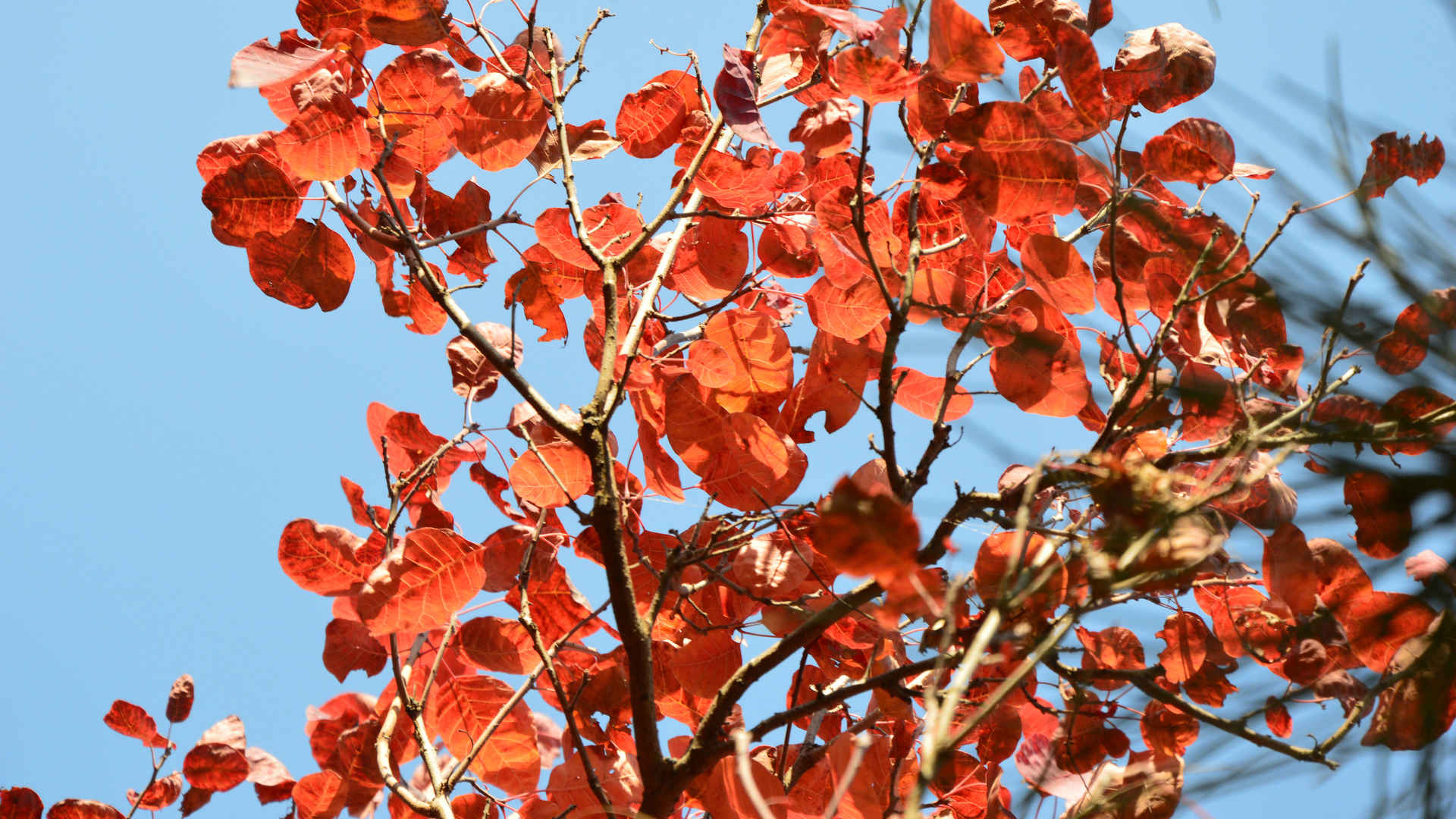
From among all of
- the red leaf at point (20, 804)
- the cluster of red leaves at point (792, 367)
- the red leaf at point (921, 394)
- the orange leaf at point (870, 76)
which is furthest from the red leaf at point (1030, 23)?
the red leaf at point (20, 804)

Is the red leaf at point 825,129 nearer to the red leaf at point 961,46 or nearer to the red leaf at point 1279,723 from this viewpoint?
the red leaf at point 961,46

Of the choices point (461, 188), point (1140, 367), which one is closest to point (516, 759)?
point (461, 188)

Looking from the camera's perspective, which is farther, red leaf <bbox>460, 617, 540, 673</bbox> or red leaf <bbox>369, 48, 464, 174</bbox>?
red leaf <bbox>460, 617, 540, 673</bbox>

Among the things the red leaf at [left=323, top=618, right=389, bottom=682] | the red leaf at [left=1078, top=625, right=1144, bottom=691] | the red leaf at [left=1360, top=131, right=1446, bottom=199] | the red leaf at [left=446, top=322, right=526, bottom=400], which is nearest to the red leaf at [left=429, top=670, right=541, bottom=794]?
the red leaf at [left=323, top=618, right=389, bottom=682]

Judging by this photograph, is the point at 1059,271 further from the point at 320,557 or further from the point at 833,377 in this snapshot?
the point at 320,557

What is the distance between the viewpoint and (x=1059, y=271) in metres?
0.99

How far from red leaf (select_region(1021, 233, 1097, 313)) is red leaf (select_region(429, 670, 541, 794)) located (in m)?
0.81

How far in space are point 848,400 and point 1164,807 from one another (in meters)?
0.57

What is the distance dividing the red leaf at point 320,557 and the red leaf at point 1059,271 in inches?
33.9

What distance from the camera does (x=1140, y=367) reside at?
818 mm

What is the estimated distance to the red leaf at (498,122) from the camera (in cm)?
112

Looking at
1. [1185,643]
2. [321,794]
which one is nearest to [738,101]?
[1185,643]

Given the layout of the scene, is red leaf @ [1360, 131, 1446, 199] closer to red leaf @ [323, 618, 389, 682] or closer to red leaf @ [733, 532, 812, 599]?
red leaf @ [733, 532, 812, 599]

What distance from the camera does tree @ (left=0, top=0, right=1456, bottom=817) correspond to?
859 millimetres
